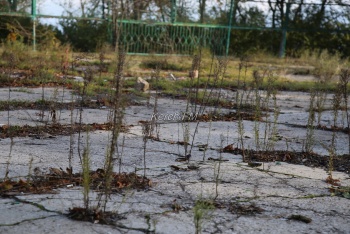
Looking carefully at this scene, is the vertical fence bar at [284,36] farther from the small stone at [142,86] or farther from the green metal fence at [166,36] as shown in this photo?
the small stone at [142,86]

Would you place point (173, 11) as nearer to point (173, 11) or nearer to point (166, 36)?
point (173, 11)

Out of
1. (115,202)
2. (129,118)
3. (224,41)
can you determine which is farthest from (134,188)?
(224,41)

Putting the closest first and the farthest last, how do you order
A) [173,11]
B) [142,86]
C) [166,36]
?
1. [142,86]
2. [166,36]
3. [173,11]

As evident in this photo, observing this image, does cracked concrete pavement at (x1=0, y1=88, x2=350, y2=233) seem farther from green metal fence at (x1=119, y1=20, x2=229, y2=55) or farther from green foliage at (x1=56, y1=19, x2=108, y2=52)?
green foliage at (x1=56, y1=19, x2=108, y2=52)

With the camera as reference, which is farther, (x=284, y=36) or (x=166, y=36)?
(x=284, y=36)

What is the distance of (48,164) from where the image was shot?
9.45 feet

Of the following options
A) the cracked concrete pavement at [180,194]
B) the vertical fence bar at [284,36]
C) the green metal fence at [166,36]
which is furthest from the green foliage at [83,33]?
the cracked concrete pavement at [180,194]

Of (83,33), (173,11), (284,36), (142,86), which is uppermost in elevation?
(173,11)

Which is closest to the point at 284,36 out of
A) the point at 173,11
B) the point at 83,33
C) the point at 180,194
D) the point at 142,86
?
the point at 173,11

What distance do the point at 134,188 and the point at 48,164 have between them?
592mm

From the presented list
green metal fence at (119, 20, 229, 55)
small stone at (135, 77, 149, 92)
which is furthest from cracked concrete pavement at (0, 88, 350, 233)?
green metal fence at (119, 20, 229, 55)

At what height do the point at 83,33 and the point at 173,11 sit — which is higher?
the point at 173,11

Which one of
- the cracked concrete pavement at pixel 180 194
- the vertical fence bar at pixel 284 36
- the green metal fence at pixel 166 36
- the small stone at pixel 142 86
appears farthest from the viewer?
the vertical fence bar at pixel 284 36

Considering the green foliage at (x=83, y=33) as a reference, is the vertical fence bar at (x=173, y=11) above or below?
above
